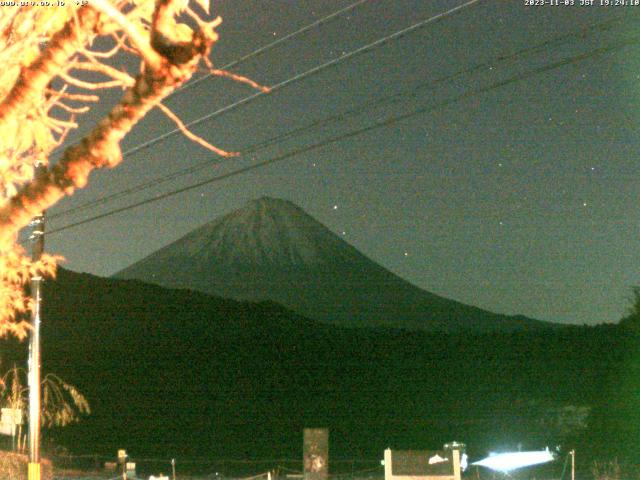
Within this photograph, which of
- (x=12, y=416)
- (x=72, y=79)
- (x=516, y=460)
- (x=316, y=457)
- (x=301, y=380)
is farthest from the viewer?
(x=301, y=380)

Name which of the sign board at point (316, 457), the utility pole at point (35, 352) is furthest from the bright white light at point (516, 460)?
the utility pole at point (35, 352)

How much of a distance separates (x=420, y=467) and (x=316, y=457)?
614cm

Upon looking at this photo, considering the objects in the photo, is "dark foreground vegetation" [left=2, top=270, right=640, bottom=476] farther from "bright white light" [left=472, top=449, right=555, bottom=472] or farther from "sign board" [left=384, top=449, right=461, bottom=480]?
"sign board" [left=384, top=449, right=461, bottom=480]

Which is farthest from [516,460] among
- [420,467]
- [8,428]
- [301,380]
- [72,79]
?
[301,380]

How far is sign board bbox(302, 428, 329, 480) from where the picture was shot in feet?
69.1

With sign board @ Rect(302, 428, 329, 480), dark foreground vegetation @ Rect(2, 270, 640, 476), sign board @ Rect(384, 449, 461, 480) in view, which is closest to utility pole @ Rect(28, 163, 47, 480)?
sign board @ Rect(384, 449, 461, 480)

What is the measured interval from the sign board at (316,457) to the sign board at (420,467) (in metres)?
5.82

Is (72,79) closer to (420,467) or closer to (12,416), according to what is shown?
(420,467)

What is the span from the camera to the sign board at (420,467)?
15383 mm

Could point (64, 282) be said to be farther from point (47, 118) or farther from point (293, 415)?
point (47, 118)

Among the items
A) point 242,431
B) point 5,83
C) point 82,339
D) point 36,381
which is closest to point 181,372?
point 82,339

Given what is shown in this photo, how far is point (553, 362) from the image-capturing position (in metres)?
95.8

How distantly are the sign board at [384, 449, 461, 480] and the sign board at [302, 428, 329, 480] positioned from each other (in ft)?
19.1

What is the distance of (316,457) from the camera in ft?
69.8
